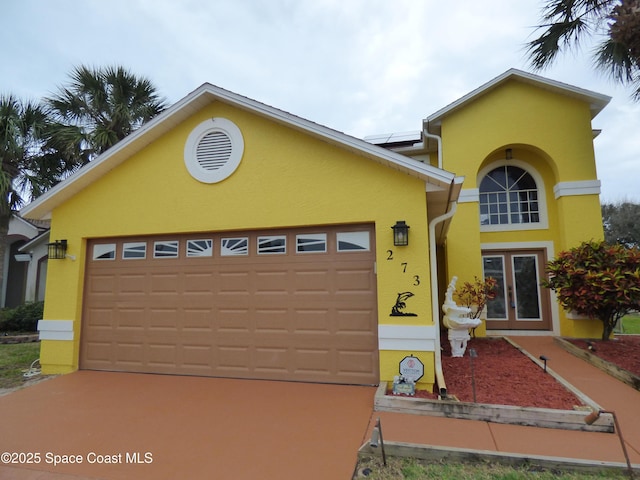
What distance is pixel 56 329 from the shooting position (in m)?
6.59

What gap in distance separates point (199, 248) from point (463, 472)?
5083 millimetres

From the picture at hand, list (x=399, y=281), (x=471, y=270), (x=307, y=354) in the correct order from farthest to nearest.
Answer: (x=471, y=270), (x=307, y=354), (x=399, y=281)

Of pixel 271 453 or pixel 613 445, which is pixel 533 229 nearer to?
pixel 613 445

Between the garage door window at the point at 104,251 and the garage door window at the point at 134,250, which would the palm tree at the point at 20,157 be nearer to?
the garage door window at the point at 104,251

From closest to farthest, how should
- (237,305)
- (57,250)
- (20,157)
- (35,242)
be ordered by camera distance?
(237,305)
(57,250)
(20,157)
(35,242)

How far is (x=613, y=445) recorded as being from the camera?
3.51 meters

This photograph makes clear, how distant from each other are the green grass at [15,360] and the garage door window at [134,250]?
105 inches

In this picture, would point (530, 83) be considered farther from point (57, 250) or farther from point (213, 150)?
point (57, 250)

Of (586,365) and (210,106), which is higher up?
(210,106)

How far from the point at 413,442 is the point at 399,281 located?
223cm

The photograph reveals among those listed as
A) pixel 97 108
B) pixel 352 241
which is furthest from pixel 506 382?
pixel 97 108

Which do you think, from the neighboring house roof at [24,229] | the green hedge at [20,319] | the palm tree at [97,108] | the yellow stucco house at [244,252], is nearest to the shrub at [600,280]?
the yellow stucco house at [244,252]

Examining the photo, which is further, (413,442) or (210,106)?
(210,106)

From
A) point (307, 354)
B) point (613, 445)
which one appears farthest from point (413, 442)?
→ point (307, 354)
